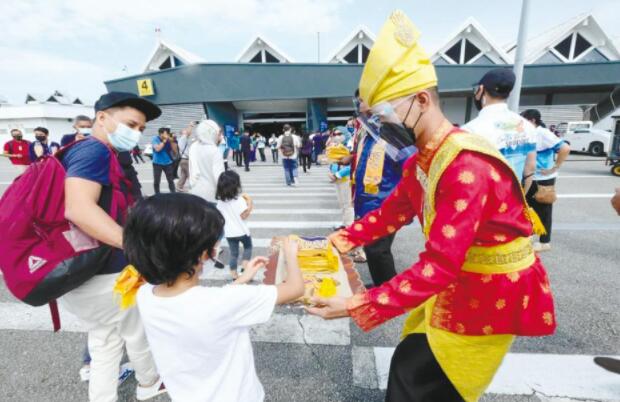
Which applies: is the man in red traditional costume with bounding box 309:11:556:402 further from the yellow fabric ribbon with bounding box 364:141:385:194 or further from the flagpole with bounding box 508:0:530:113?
the flagpole with bounding box 508:0:530:113

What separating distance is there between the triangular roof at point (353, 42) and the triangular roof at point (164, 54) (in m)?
12.8

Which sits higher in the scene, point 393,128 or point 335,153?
point 393,128

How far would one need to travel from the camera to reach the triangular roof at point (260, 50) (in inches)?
1124

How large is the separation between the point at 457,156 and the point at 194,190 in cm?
360

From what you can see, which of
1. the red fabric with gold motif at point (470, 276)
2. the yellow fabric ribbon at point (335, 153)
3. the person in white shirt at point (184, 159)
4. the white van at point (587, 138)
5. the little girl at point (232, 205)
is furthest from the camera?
the white van at point (587, 138)

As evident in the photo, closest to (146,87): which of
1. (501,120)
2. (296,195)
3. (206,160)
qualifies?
(296,195)

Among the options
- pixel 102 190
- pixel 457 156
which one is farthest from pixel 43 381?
pixel 457 156

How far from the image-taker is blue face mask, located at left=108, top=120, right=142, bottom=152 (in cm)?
190

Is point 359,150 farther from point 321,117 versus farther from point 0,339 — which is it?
point 321,117

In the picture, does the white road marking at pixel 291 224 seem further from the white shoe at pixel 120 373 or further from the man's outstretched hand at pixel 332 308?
the man's outstretched hand at pixel 332 308

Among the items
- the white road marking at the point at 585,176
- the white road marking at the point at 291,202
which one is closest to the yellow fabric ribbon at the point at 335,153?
the white road marking at the point at 291,202

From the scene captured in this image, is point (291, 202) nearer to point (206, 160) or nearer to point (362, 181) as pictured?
point (206, 160)

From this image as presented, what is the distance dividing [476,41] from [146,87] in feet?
95.1

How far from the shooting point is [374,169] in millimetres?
2961
